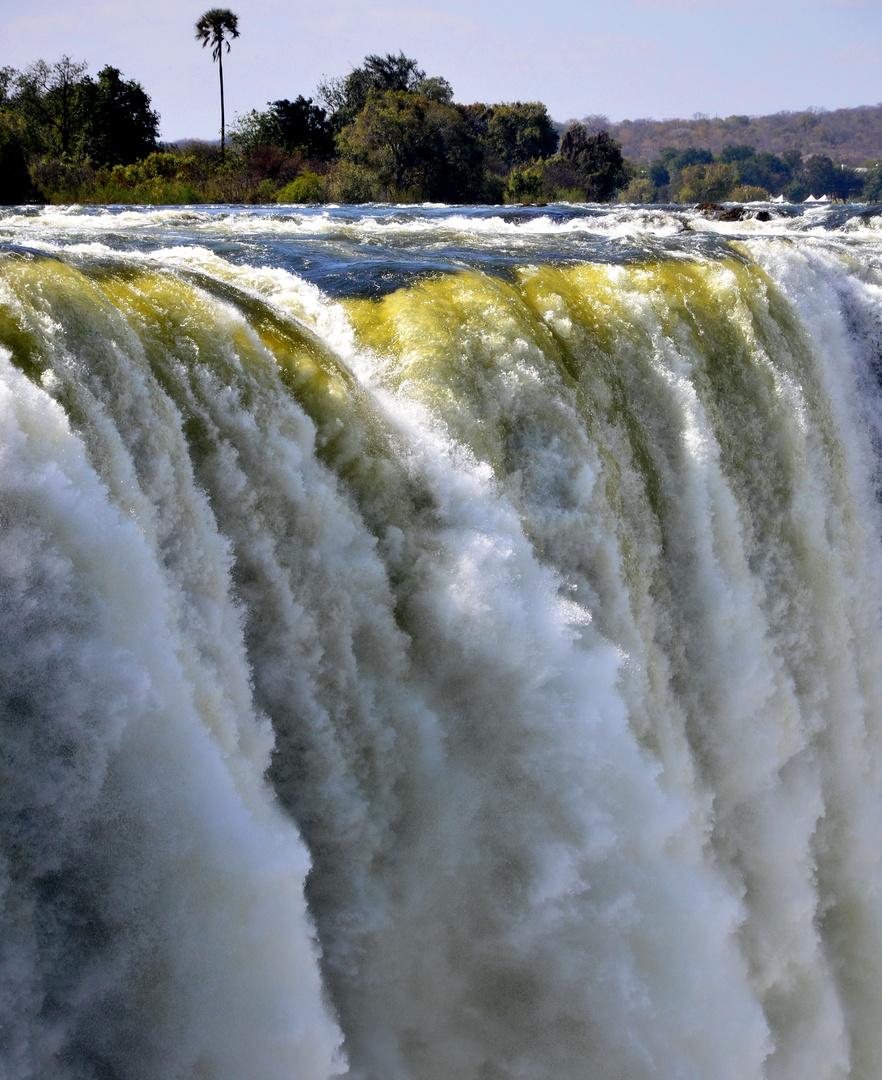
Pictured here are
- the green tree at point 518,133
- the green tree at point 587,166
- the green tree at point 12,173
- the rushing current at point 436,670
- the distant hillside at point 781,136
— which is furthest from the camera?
the distant hillside at point 781,136

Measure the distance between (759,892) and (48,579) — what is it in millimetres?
4120

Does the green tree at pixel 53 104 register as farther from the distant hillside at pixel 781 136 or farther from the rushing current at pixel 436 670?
the distant hillside at pixel 781 136

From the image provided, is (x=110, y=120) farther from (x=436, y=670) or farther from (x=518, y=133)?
(x=436, y=670)

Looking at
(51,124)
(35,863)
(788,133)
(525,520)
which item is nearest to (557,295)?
(525,520)

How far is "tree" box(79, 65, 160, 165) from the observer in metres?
33.2

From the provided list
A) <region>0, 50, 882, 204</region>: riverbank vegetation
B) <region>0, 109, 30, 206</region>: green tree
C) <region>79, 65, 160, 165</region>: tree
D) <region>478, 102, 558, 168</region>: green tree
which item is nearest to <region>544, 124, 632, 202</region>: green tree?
<region>0, 50, 882, 204</region>: riverbank vegetation

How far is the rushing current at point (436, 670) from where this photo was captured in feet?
9.02

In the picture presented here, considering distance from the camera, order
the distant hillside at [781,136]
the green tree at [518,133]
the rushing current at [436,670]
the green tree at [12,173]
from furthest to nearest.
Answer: the distant hillside at [781,136]
the green tree at [518,133]
the green tree at [12,173]
the rushing current at [436,670]

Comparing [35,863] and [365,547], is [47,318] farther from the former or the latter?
[35,863]

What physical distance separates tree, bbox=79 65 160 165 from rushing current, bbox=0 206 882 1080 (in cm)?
3083

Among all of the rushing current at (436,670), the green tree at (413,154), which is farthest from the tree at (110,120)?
the rushing current at (436,670)

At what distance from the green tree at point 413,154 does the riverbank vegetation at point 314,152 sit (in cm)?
4

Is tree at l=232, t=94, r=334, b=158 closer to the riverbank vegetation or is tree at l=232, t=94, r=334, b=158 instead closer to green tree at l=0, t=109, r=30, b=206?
the riverbank vegetation

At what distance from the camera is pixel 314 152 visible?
38.1 meters
